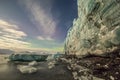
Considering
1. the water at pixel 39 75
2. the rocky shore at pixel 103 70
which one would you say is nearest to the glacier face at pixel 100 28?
the rocky shore at pixel 103 70

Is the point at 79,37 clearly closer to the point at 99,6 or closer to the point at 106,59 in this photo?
the point at 99,6

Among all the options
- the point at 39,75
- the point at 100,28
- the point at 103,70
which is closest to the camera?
the point at 103,70

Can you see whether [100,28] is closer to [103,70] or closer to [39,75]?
[103,70]

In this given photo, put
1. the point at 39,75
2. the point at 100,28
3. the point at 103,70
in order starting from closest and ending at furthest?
the point at 103,70 < the point at 39,75 < the point at 100,28

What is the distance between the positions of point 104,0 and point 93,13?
6.15m

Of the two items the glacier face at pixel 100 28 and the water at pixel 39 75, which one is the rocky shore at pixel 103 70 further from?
the water at pixel 39 75

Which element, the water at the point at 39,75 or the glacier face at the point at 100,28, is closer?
the water at the point at 39,75

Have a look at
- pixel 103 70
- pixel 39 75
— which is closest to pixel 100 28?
pixel 103 70

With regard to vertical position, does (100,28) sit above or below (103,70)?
above

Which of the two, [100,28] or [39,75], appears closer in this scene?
[39,75]

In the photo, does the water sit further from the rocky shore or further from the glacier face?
the glacier face

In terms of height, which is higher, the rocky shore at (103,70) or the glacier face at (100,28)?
the glacier face at (100,28)

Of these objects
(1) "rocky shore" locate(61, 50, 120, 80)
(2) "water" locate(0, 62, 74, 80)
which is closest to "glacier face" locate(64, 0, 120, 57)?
(1) "rocky shore" locate(61, 50, 120, 80)

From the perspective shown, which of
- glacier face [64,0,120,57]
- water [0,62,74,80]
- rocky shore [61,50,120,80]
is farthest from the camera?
glacier face [64,0,120,57]
